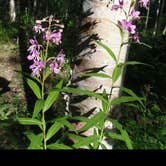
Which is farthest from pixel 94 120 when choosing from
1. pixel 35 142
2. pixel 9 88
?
pixel 9 88

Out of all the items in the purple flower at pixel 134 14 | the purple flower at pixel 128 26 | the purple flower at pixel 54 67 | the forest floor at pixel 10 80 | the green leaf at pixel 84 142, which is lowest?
the forest floor at pixel 10 80

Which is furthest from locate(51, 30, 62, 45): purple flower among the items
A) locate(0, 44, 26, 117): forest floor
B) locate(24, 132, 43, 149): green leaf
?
locate(0, 44, 26, 117): forest floor

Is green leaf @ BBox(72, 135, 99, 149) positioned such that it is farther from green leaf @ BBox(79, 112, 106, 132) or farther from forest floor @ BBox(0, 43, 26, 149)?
forest floor @ BBox(0, 43, 26, 149)

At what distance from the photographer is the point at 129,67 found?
8945mm

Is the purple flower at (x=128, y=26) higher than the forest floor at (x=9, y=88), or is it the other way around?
the purple flower at (x=128, y=26)

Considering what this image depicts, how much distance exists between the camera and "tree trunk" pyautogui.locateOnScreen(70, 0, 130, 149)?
8.82ft

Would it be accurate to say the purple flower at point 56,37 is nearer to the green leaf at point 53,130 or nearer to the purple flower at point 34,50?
the purple flower at point 34,50

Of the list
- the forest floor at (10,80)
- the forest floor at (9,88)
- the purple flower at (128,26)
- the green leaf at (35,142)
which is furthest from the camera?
the forest floor at (10,80)

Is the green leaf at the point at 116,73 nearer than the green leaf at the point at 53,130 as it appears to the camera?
No

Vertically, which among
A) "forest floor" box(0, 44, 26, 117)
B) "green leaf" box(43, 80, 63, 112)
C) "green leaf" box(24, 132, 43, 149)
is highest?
"green leaf" box(43, 80, 63, 112)

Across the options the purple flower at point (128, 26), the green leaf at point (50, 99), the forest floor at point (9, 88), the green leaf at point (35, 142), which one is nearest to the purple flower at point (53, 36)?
the green leaf at point (50, 99)

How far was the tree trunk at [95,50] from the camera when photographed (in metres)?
2.69

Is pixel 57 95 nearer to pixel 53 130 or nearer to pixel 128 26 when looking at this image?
pixel 53 130

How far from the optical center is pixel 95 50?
2764 mm
